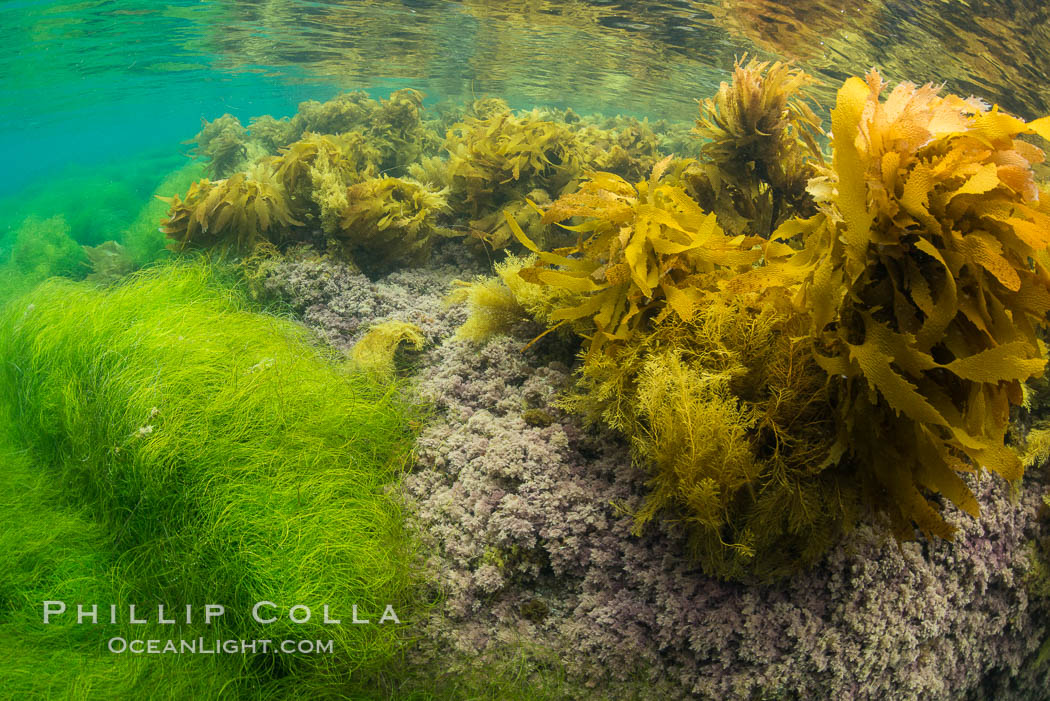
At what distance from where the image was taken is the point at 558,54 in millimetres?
14375

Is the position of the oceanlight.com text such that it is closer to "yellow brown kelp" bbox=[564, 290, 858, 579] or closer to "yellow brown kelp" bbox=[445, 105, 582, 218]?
"yellow brown kelp" bbox=[564, 290, 858, 579]

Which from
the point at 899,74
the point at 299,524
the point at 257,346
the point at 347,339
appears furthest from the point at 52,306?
the point at 899,74

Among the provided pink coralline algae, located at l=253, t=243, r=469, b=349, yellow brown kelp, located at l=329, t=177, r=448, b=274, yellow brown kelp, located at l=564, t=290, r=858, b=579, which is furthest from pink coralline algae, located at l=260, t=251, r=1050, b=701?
yellow brown kelp, located at l=329, t=177, r=448, b=274

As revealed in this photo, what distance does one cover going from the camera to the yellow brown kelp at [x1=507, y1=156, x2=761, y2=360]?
2.25 metres

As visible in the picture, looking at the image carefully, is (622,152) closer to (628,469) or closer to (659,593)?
(628,469)

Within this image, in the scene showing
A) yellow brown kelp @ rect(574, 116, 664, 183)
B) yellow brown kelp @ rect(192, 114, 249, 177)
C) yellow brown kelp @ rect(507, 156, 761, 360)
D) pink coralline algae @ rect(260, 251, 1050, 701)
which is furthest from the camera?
yellow brown kelp @ rect(192, 114, 249, 177)

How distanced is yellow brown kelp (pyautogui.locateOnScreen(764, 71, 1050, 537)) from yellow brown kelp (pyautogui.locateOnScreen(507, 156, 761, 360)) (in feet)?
1.66

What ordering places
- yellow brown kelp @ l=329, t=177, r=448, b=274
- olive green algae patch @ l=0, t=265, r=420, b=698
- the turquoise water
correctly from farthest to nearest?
the turquoise water < yellow brown kelp @ l=329, t=177, r=448, b=274 < olive green algae patch @ l=0, t=265, r=420, b=698

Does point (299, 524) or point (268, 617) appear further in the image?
point (299, 524)

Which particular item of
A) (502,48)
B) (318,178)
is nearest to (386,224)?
(318,178)

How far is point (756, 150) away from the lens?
3.28 meters

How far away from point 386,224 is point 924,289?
11.6 feet

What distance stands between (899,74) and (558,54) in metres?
8.79

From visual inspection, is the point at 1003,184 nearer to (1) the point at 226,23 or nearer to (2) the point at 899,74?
(2) the point at 899,74
